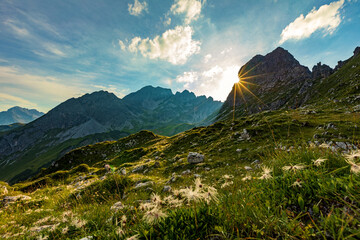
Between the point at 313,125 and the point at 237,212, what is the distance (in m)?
21.5

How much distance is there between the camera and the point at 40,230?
12.8ft

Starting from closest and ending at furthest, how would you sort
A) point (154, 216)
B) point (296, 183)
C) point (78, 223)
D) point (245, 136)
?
point (154, 216) → point (296, 183) → point (78, 223) → point (245, 136)

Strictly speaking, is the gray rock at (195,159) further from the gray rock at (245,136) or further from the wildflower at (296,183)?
the wildflower at (296,183)

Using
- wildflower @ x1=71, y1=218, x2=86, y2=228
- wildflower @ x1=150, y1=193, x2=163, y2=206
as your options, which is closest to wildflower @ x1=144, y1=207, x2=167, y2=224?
wildflower @ x1=150, y1=193, x2=163, y2=206

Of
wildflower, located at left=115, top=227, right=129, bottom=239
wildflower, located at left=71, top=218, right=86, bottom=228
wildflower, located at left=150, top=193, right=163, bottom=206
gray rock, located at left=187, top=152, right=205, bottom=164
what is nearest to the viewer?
wildflower, located at left=115, top=227, right=129, bottom=239

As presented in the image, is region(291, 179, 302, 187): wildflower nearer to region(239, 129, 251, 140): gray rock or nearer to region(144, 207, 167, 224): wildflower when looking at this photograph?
region(144, 207, 167, 224): wildflower

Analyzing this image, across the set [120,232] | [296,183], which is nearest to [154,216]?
[120,232]

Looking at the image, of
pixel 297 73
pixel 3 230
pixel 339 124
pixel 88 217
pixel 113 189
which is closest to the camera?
pixel 88 217

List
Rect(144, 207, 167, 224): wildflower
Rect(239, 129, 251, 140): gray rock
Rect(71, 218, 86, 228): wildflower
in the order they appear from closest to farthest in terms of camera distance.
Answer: Rect(144, 207, 167, 224): wildflower < Rect(71, 218, 86, 228): wildflower < Rect(239, 129, 251, 140): gray rock

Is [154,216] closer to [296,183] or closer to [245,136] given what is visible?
[296,183]

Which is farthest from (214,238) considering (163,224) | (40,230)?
(40,230)

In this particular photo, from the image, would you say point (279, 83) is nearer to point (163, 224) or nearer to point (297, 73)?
point (297, 73)

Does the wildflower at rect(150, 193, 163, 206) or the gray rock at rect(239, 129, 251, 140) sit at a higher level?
the wildflower at rect(150, 193, 163, 206)

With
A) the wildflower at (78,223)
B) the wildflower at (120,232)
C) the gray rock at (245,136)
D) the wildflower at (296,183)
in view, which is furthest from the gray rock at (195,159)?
the wildflower at (120,232)
